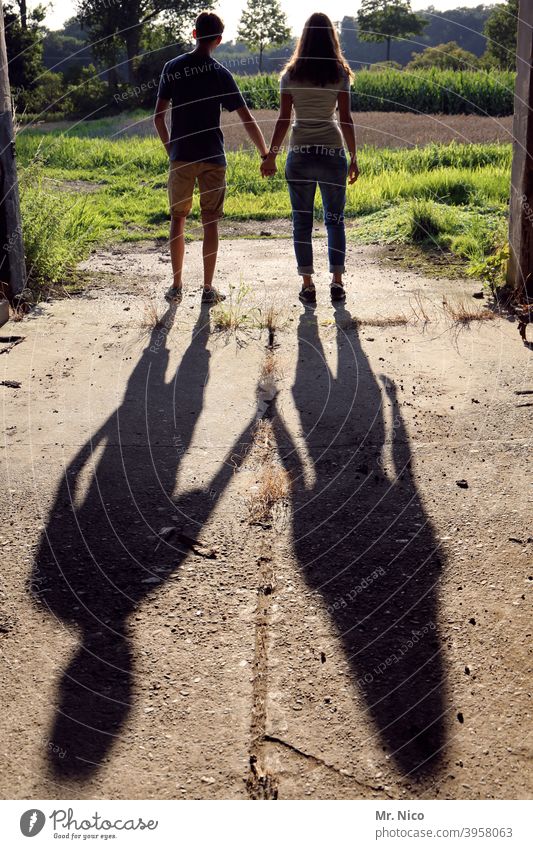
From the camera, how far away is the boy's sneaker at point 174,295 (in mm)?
6930

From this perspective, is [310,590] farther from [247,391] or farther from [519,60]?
[519,60]

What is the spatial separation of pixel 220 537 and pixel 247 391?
65.1 inches

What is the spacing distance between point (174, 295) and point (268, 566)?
4.14m

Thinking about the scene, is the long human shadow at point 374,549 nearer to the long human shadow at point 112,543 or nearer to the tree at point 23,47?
the long human shadow at point 112,543

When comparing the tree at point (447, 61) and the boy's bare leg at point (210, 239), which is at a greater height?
the tree at point (447, 61)

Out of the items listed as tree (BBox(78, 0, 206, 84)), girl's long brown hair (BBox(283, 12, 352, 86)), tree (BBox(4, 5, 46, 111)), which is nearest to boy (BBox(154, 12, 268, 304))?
girl's long brown hair (BBox(283, 12, 352, 86))

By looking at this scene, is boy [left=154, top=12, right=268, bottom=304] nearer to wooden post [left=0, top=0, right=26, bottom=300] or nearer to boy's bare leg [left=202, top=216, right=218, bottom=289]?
boy's bare leg [left=202, top=216, right=218, bottom=289]

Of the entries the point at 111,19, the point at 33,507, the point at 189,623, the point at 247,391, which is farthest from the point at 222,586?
the point at 111,19

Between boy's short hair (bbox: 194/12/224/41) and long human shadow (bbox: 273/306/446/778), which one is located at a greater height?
boy's short hair (bbox: 194/12/224/41)

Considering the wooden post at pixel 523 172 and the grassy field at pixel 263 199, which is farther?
the grassy field at pixel 263 199

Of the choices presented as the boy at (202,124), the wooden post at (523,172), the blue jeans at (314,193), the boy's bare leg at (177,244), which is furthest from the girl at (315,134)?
the wooden post at (523,172)

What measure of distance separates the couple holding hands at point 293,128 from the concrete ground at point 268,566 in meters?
1.09

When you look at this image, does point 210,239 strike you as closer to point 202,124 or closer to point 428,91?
point 202,124

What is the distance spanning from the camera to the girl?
5.88m
